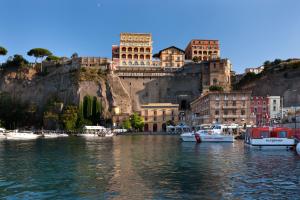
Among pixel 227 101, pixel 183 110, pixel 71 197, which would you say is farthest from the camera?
pixel 183 110

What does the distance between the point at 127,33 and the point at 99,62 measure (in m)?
21.2

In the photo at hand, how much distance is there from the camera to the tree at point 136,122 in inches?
4237

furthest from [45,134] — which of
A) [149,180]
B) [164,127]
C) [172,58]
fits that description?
[149,180]

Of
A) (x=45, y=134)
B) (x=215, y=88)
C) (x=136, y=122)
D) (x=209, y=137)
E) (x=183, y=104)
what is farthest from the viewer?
(x=183, y=104)

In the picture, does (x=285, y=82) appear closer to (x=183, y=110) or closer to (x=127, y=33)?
(x=183, y=110)

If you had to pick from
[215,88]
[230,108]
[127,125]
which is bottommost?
[127,125]

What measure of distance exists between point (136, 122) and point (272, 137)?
64.9 metres

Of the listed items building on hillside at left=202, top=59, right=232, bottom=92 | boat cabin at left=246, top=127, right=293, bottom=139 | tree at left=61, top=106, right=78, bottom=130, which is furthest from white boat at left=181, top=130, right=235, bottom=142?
building on hillside at left=202, top=59, right=232, bottom=92

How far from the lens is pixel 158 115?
11262cm

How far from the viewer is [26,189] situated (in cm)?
1928

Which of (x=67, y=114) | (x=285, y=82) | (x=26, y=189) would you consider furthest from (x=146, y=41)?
(x=26, y=189)

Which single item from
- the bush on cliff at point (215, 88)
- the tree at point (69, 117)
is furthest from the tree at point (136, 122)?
the bush on cliff at point (215, 88)

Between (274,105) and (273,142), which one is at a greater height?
(274,105)

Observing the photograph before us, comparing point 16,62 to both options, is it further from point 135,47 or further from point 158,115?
point 158,115
